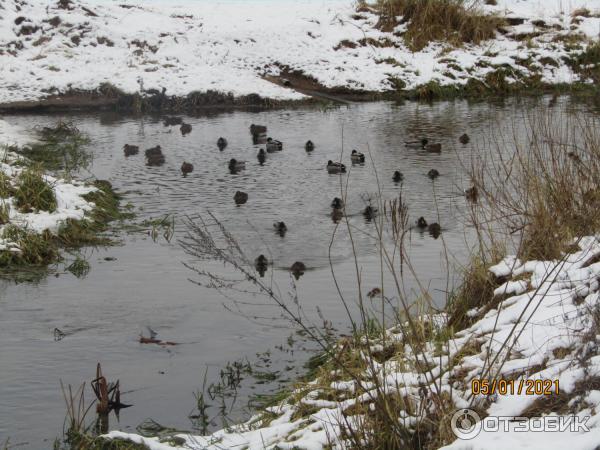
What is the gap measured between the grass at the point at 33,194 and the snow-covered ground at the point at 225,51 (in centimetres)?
1020

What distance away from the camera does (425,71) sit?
75.3 feet

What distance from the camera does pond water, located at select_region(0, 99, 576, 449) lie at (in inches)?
260

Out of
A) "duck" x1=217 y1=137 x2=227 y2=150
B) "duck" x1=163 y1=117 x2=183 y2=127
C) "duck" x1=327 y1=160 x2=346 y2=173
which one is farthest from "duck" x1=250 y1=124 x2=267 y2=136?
"duck" x1=327 y1=160 x2=346 y2=173

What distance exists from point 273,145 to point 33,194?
234 inches

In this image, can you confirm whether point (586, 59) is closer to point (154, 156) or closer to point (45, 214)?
point (154, 156)

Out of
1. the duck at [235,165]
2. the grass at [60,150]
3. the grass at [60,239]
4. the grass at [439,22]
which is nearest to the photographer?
the grass at [60,239]

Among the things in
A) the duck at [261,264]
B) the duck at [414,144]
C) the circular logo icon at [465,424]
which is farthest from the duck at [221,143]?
the circular logo icon at [465,424]

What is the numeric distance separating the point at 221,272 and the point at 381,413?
4941mm

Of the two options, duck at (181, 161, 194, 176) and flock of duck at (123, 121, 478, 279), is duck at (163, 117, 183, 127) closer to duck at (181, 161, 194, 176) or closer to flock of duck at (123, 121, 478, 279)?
flock of duck at (123, 121, 478, 279)

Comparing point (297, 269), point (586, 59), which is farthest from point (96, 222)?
point (586, 59)

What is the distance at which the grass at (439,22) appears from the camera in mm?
24359

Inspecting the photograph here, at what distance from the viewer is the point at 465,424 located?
4551 mm

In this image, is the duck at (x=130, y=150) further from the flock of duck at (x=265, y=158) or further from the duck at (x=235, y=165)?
the duck at (x=235, y=165)

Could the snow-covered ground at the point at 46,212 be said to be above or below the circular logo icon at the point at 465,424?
above
